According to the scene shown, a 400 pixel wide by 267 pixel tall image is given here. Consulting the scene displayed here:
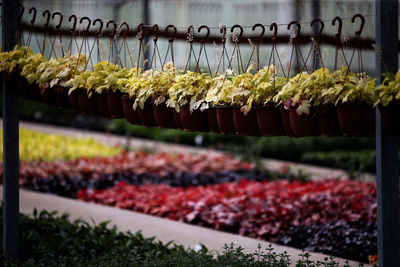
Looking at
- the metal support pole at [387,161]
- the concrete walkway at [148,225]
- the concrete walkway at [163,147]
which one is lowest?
the concrete walkway at [148,225]

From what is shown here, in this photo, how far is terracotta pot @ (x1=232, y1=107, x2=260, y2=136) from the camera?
11.8 feet

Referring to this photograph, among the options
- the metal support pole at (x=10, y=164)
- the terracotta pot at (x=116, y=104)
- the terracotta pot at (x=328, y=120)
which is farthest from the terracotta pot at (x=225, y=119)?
the metal support pole at (x=10, y=164)

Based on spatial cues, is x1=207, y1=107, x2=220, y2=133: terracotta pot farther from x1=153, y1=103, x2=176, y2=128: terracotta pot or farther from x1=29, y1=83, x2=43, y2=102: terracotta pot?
x1=29, y1=83, x2=43, y2=102: terracotta pot

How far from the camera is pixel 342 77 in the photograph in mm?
3246

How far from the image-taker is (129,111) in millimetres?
4176

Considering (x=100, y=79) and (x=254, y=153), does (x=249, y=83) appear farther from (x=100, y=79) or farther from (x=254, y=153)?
(x=254, y=153)

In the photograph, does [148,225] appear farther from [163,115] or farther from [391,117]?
[391,117]

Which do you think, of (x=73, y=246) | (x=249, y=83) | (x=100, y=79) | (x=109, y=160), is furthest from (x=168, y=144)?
(x=249, y=83)

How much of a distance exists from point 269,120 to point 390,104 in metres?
0.81

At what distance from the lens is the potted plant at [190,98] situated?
12.5 feet

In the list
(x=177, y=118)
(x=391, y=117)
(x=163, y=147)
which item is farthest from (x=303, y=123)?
(x=163, y=147)

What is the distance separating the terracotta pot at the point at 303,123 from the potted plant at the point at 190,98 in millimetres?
658

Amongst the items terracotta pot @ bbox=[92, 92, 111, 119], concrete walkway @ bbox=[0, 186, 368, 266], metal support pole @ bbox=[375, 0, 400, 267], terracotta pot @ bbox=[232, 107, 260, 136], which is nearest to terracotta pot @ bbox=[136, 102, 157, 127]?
terracotta pot @ bbox=[92, 92, 111, 119]

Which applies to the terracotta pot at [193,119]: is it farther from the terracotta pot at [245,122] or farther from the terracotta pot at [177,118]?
the terracotta pot at [245,122]
